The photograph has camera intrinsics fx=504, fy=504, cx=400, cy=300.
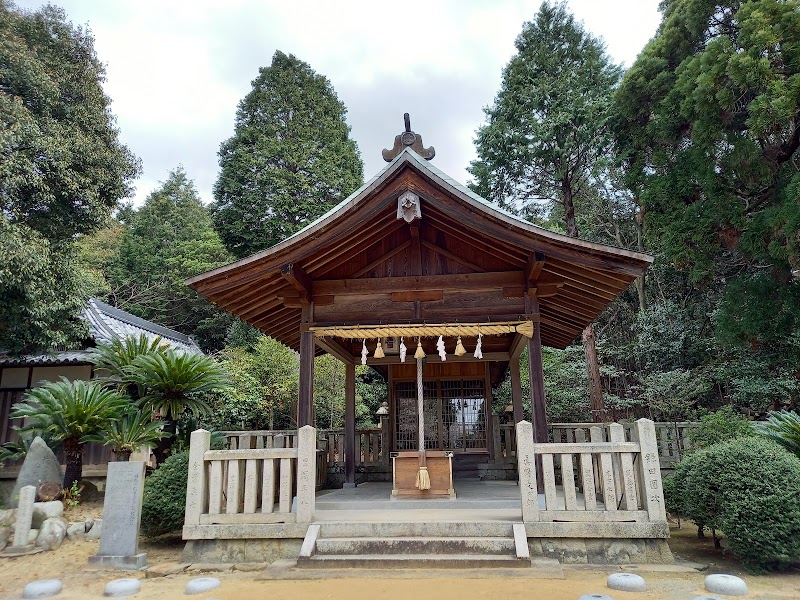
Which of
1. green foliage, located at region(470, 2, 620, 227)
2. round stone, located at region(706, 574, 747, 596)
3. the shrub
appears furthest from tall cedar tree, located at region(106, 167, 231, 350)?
round stone, located at region(706, 574, 747, 596)

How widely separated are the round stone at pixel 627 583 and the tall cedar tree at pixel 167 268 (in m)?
22.7

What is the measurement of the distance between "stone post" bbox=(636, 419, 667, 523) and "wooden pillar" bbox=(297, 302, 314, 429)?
4.35m

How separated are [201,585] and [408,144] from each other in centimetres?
638

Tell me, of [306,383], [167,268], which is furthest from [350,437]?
[167,268]

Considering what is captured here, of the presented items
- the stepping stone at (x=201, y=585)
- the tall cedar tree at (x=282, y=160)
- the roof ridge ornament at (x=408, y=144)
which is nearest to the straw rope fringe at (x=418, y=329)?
the roof ridge ornament at (x=408, y=144)

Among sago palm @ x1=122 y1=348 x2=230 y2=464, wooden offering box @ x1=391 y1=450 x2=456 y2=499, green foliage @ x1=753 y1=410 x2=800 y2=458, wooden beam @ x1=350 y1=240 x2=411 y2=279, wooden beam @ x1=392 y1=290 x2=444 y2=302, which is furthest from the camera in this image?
sago palm @ x1=122 y1=348 x2=230 y2=464

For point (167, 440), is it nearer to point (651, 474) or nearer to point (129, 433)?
point (129, 433)

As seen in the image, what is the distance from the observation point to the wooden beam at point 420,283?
754cm

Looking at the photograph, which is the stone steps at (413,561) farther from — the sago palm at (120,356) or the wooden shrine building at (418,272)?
the sago palm at (120,356)

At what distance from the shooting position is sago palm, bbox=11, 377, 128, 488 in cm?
845

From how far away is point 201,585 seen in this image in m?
4.89

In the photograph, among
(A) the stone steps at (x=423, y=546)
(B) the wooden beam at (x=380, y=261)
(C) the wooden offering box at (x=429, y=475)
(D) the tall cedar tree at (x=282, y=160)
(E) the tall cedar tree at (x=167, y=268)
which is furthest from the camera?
(E) the tall cedar tree at (x=167, y=268)

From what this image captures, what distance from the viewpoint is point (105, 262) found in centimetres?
2791

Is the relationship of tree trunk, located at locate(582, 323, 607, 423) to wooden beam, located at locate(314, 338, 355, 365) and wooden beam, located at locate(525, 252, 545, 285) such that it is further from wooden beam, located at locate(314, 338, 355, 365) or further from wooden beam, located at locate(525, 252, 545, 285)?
wooden beam, located at locate(525, 252, 545, 285)
